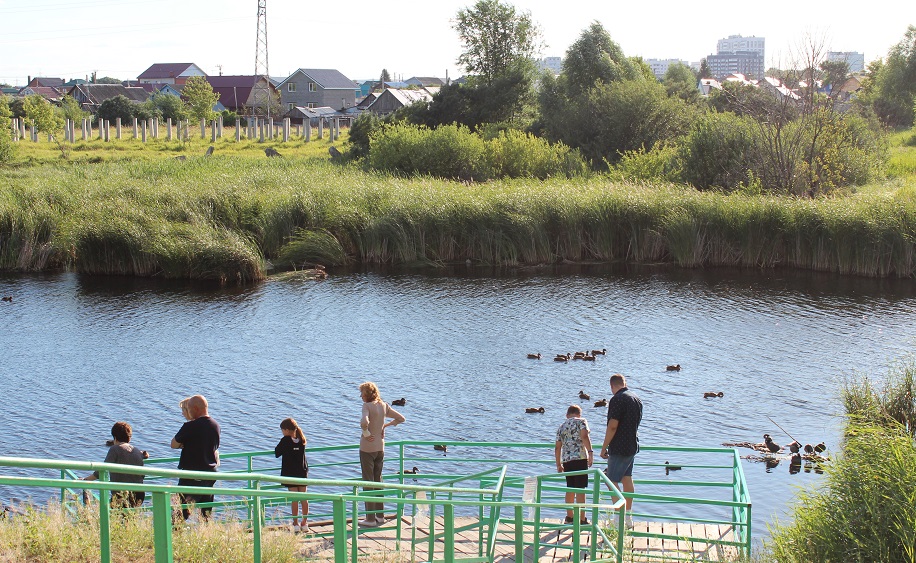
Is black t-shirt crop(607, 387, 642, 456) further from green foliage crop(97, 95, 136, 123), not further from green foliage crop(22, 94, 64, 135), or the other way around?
green foliage crop(97, 95, 136, 123)

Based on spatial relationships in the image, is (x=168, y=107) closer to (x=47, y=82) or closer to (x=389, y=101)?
(x=389, y=101)

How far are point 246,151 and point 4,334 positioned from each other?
1909 inches

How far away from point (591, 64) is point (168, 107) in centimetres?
5526

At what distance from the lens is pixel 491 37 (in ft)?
240

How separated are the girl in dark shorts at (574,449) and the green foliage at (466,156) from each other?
42599mm

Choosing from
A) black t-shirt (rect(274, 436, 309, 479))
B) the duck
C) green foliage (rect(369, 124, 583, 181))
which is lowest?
the duck

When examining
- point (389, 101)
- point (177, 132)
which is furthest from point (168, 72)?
point (177, 132)

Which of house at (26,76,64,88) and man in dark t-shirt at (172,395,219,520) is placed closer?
man in dark t-shirt at (172,395,219,520)

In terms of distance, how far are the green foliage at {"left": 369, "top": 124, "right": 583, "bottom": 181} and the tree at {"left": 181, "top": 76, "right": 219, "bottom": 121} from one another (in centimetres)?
4300

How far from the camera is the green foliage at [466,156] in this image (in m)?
54.5

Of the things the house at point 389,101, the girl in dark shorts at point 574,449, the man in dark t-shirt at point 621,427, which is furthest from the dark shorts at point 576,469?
the house at point 389,101

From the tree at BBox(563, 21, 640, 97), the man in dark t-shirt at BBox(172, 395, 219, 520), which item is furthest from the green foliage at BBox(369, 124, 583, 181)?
the man in dark t-shirt at BBox(172, 395, 219, 520)

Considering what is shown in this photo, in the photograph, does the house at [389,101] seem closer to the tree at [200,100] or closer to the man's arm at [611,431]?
the tree at [200,100]

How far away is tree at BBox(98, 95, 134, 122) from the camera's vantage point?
9781cm
